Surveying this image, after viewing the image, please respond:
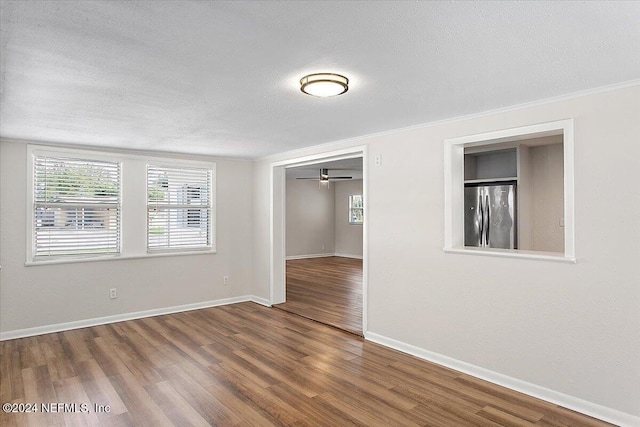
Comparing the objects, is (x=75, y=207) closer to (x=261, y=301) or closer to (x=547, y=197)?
(x=261, y=301)

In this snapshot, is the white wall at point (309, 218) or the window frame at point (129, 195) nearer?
the window frame at point (129, 195)

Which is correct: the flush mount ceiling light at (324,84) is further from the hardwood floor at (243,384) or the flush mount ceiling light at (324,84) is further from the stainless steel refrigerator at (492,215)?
the stainless steel refrigerator at (492,215)

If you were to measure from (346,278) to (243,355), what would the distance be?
15.4 feet

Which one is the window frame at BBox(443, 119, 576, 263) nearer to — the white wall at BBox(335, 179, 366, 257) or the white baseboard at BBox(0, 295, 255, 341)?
the white baseboard at BBox(0, 295, 255, 341)

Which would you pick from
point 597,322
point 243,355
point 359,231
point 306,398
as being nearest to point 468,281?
point 597,322

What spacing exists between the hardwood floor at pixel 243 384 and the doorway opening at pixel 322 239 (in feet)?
3.21

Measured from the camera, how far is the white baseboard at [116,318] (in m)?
4.47

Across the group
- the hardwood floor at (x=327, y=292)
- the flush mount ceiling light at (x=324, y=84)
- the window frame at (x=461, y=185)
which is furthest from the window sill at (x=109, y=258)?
the flush mount ceiling light at (x=324, y=84)

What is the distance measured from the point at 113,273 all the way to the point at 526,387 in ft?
16.1

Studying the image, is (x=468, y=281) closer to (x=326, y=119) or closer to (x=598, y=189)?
(x=598, y=189)

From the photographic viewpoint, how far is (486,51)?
2.06 metres

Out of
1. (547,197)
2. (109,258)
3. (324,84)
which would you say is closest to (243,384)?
(324,84)

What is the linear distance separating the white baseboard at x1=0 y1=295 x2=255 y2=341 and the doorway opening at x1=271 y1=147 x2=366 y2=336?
71cm

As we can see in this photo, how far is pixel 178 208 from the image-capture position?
5.73 metres
